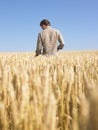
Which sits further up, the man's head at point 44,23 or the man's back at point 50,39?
the man's head at point 44,23

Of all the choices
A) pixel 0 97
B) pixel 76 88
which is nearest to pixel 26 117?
pixel 0 97

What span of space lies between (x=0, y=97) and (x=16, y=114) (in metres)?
0.59

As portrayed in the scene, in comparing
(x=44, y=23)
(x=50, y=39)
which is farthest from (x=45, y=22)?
(x=50, y=39)

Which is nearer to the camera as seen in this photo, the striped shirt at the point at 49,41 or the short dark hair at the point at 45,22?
the short dark hair at the point at 45,22

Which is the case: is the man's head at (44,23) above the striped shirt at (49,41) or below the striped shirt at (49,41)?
above

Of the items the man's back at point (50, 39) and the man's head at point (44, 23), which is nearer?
the man's head at point (44, 23)

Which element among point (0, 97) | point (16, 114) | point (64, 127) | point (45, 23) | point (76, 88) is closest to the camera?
point (16, 114)

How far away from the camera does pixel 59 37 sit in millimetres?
7258

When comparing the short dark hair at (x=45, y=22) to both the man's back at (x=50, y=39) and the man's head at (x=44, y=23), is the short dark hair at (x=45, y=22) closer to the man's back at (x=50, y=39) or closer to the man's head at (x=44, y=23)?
the man's head at (x=44, y=23)

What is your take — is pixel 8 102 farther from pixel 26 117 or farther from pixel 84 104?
pixel 84 104

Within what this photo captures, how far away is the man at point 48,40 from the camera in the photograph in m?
7.10

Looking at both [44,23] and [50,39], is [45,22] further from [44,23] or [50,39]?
A: [50,39]

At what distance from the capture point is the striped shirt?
714 centimetres

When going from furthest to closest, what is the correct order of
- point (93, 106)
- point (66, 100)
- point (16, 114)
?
point (66, 100)
point (16, 114)
point (93, 106)
